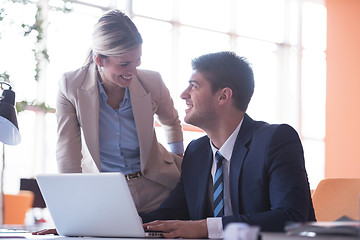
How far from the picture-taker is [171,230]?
73.5 inches

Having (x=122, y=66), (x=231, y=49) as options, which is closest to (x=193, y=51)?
(x=231, y=49)

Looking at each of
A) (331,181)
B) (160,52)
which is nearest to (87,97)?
(331,181)

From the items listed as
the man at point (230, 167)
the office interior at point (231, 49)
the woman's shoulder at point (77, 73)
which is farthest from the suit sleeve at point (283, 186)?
the office interior at point (231, 49)

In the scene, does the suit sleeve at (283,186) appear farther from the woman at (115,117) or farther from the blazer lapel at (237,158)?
the woman at (115,117)

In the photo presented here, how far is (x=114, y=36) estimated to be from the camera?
2.51 m

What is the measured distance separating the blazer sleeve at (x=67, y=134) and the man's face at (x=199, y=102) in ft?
1.62

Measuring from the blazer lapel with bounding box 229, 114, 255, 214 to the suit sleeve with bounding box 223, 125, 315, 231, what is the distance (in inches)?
4.2

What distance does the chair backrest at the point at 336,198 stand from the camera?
2330 mm

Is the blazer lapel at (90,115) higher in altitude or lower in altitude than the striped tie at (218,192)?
higher

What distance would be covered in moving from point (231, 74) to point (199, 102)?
6.9 inches

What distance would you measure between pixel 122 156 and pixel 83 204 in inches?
31.2

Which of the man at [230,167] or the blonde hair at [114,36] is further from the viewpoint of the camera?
the blonde hair at [114,36]

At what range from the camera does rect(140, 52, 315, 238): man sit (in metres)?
1.91

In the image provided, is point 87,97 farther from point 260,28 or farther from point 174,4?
point 260,28
